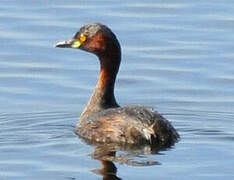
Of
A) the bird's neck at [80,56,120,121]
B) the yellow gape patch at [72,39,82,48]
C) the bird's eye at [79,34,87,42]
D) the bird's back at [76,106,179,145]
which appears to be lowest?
the bird's back at [76,106,179,145]

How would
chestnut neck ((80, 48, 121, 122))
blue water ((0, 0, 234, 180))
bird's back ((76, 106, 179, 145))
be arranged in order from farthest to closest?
chestnut neck ((80, 48, 121, 122)) → bird's back ((76, 106, 179, 145)) → blue water ((0, 0, 234, 180))

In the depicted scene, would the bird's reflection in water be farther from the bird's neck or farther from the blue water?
the bird's neck

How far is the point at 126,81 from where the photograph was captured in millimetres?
17391

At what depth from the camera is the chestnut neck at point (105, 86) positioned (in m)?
15.7

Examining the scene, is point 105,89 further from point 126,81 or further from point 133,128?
point 133,128

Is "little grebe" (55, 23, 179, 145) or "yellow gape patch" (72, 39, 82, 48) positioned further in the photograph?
"yellow gape patch" (72, 39, 82, 48)

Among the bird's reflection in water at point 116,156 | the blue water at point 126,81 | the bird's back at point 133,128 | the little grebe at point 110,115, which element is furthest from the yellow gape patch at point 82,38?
the bird's reflection in water at point 116,156

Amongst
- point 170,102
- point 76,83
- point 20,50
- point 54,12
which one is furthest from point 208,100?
point 54,12

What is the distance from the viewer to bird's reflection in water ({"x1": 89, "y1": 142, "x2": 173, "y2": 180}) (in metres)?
13.3

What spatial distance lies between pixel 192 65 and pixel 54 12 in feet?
10.4

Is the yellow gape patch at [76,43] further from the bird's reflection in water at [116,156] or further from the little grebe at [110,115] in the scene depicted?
the bird's reflection in water at [116,156]

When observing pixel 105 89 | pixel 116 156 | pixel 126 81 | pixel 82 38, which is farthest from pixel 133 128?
pixel 126 81

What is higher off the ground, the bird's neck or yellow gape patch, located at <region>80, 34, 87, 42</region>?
yellow gape patch, located at <region>80, 34, 87, 42</region>

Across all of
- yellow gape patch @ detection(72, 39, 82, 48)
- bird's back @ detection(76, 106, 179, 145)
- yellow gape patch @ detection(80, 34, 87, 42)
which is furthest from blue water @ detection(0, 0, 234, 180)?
yellow gape patch @ detection(80, 34, 87, 42)
